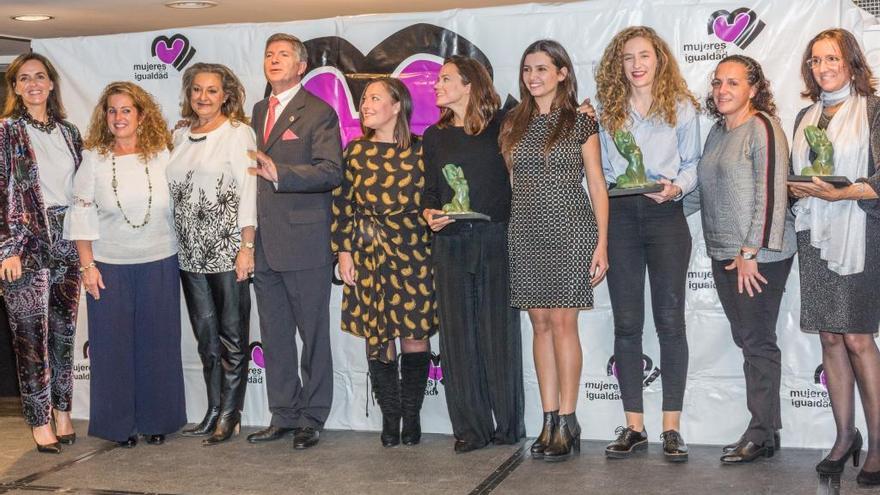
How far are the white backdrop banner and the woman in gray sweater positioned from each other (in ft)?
0.84

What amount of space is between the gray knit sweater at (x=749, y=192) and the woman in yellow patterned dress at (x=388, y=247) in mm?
1202

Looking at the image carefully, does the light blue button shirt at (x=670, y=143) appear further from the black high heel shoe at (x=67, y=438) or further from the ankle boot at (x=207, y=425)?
the black high heel shoe at (x=67, y=438)

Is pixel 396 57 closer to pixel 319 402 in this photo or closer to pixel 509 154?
pixel 509 154

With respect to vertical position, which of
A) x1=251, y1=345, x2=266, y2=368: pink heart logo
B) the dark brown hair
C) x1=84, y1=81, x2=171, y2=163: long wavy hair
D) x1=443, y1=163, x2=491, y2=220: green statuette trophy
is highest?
the dark brown hair

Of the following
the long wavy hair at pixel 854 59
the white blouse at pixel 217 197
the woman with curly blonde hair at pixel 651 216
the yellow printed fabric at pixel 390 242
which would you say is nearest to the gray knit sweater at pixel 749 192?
the woman with curly blonde hair at pixel 651 216

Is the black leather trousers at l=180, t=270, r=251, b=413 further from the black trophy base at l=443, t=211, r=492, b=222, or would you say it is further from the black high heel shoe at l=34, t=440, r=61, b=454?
the black trophy base at l=443, t=211, r=492, b=222

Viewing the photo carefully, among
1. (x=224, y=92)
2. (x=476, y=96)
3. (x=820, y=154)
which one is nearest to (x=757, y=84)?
(x=820, y=154)

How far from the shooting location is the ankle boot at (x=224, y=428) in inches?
198

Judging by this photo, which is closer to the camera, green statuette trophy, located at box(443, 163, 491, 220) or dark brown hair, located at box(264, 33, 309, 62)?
green statuette trophy, located at box(443, 163, 491, 220)

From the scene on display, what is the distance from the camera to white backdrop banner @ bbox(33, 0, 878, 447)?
4648 millimetres

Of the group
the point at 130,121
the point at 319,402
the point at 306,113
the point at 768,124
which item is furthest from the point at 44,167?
the point at 768,124

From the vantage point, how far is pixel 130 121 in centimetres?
499

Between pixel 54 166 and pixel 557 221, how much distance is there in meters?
2.31

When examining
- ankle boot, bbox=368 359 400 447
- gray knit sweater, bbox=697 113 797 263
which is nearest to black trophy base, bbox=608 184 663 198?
gray knit sweater, bbox=697 113 797 263
